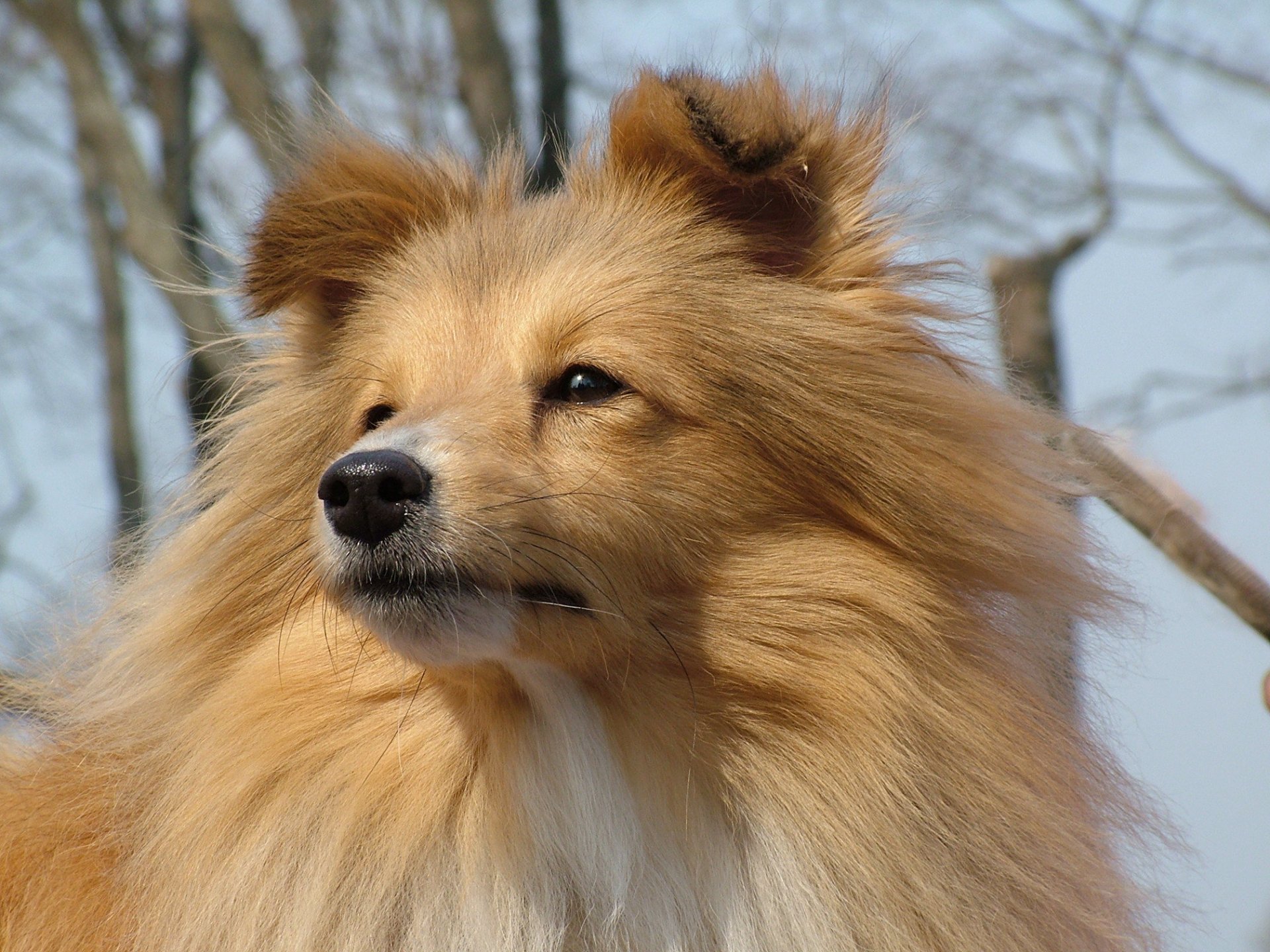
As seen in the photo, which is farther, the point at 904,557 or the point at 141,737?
the point at 141,737

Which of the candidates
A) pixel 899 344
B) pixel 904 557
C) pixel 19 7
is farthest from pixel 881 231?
pixel 19 7

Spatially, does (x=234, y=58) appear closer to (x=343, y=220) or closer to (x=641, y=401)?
(x=343, y=220)

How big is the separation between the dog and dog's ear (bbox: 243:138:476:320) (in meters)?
0.30

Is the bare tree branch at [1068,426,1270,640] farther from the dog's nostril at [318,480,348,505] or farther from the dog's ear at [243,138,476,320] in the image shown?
the dog's nostril at [318,480,348,505]

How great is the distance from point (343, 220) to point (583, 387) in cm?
111

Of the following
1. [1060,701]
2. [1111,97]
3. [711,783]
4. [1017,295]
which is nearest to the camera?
[711,783]

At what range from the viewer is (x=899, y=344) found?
11.6ft

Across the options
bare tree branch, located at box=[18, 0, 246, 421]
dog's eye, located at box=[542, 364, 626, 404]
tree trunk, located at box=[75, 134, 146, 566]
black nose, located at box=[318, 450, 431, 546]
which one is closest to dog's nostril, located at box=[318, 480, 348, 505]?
black nose, located at box=[318, 450, 431, 546]

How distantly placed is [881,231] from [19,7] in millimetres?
7184

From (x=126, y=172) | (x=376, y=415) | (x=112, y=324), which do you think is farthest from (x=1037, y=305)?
(x=112, y=324)

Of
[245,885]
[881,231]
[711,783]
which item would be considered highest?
[881,231]

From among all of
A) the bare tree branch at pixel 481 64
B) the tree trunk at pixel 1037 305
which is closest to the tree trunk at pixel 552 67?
the bare tree branch at pixel 481 64

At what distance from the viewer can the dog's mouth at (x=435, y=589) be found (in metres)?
2.97

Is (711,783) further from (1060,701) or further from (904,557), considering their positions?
(1060,701)
